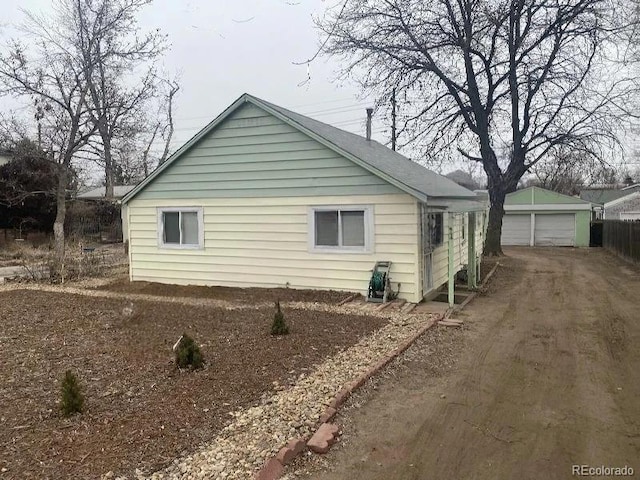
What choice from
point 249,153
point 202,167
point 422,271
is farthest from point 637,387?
point 202,167

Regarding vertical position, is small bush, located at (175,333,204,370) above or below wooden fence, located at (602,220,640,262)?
below

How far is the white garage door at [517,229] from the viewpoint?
31.2 m

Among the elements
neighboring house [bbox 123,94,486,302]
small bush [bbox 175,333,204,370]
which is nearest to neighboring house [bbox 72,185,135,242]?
neighboring house [bbox 123,94,486,302]

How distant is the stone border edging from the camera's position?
11.7 feet

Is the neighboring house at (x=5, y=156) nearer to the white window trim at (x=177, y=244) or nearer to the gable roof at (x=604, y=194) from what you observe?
the white window trim at (x=177, y=244)

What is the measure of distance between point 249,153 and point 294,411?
26.3 ft

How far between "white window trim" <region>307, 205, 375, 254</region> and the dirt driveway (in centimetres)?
269

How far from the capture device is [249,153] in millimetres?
11570

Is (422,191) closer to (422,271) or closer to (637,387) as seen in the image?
(422,271)

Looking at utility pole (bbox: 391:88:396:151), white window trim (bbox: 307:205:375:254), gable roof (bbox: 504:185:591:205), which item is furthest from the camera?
gable roof (bbox: 504:185:591:205)

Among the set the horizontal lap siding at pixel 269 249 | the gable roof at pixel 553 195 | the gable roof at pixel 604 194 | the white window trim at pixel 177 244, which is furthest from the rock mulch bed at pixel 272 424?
the gable roof at pixel 604 194

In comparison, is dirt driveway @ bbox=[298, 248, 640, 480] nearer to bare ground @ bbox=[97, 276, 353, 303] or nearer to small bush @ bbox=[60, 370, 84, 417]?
small bush @ bbox=[60, 370, 84, 417]

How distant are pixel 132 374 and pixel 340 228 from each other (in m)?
5.97

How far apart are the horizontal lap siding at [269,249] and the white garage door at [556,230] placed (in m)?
24.1
